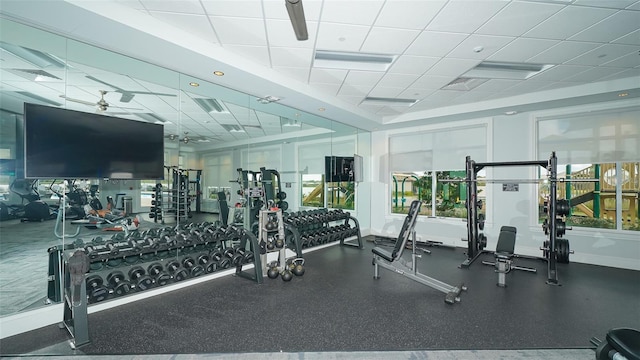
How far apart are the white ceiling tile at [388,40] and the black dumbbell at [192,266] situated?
10.7ft

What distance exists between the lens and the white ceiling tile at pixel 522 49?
278 cm

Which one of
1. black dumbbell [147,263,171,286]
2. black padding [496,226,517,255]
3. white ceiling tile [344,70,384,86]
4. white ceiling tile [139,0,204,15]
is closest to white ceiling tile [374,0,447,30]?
white ceiling tile [344,70,384,86]

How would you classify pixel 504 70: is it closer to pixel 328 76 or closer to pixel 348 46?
pixel 348 46

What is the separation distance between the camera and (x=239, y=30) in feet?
8.43

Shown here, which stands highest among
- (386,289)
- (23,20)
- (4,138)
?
(23,20)

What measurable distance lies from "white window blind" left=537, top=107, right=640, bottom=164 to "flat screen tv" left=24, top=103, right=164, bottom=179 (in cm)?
612

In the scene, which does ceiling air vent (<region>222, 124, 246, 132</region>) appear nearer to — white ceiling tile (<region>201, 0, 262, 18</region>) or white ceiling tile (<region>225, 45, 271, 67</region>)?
white ceiling tile (<region>225, 45, 271, 67</region>)

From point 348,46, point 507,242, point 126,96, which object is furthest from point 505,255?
point 126,96

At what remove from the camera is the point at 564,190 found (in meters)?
5.03

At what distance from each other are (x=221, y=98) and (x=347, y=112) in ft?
7.39

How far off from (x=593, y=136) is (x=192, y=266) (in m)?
6.40

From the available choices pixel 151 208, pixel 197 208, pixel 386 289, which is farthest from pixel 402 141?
pixel 151 208

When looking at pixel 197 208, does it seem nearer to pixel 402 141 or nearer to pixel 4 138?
pixel 4 138

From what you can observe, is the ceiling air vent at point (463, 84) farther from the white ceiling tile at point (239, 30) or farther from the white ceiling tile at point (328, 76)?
the white ceiling tile at point (239, 30)
